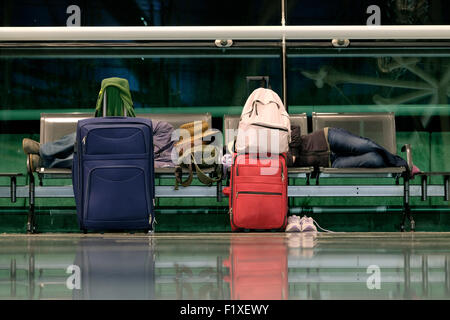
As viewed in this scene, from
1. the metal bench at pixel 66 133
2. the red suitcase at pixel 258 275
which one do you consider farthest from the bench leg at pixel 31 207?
the red suitcase at pixel 258 275

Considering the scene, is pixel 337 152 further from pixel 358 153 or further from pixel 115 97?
pixel 115 97

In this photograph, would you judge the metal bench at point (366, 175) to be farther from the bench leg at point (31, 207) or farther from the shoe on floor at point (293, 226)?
the bench leg at point (31, 207)

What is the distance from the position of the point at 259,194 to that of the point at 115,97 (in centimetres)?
110

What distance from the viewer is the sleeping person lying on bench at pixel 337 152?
3828 mm

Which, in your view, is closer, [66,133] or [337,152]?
[337,152]

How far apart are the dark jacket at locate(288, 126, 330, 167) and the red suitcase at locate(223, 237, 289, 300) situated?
2.26 meters

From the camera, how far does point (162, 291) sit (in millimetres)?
923

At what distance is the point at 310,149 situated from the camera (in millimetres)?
3939

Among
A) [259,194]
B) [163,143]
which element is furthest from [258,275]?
[163,143]

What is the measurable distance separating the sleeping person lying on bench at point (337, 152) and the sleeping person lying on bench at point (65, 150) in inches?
35.8

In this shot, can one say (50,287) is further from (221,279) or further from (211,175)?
(211,175)

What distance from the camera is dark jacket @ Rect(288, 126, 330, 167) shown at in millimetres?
3906

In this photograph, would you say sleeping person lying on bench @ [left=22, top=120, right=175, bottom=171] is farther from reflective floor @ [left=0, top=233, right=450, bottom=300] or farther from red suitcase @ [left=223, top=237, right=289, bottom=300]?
red suitcase @ [left=223, top=237, right=289, bottom=300]
